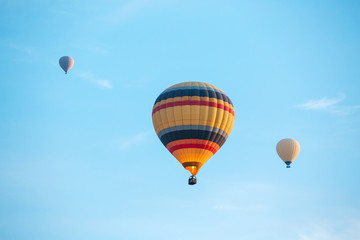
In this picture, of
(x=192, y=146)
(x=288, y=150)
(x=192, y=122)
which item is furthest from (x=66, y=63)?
(x=192, y=146)

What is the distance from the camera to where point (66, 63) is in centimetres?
7344

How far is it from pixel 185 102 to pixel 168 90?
2.29 m

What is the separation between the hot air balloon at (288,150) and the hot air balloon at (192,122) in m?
16.3

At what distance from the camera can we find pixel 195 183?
4547cm

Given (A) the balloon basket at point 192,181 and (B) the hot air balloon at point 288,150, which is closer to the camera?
(A) the balloon basket at point 192,181

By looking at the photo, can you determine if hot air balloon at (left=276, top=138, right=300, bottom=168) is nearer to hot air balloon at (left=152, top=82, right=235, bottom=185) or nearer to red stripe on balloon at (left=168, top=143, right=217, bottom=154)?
hot air balloon at (left=152, top=82, right=235, bottom=185)

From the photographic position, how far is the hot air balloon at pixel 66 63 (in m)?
73.2

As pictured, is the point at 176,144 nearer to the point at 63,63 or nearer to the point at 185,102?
the point at 185,102

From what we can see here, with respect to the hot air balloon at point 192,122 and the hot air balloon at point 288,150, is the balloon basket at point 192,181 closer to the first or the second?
the hot air balloon at point 192,122

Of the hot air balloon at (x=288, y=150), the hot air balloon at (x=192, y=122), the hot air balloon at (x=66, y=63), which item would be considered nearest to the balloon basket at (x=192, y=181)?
the hot air balloon at (x=192, y=122)

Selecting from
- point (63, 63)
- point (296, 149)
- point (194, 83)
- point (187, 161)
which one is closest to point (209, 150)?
point (187, 161)

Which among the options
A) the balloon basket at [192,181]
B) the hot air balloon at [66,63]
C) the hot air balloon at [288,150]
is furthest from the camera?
the hot air balloon at [66,63]

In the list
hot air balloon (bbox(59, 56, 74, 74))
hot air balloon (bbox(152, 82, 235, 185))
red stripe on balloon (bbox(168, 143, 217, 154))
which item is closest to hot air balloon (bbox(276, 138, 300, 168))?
hot air balloon (bbox(152, 82, 235, 185))

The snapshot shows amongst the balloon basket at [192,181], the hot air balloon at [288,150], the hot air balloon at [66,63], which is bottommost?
the balloon basket at [192,181]
